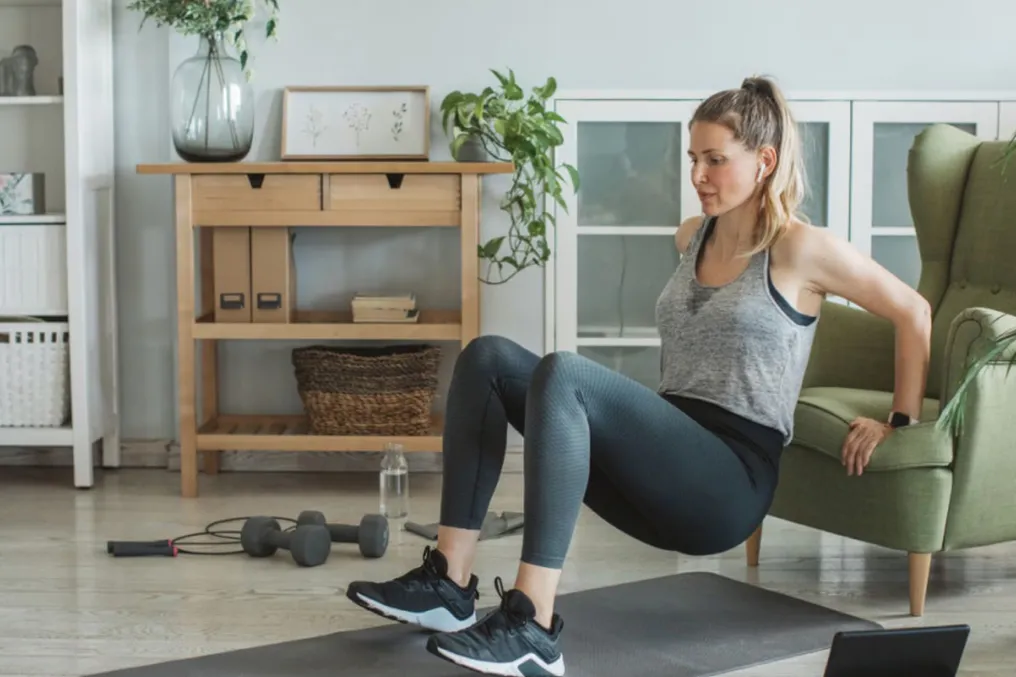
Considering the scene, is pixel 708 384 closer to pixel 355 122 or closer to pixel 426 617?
pixel 426 617

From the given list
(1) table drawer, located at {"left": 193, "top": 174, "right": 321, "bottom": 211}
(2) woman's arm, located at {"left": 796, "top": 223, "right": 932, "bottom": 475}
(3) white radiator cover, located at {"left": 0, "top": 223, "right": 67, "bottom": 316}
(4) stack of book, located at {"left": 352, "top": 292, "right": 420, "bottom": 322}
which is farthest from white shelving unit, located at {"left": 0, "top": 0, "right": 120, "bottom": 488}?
(2) woman's arm, located at {"left": 796, "top": 223, "right": 932, "bottom": 475}

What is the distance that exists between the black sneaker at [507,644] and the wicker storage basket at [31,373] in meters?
2.27

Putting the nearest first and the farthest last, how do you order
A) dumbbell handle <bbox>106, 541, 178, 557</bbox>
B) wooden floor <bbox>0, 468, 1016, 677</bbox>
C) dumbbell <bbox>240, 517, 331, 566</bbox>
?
wooden floor <bbox>0, 468, 1016, 677</bbox> → dumbbell <bbox>240, 517, 331, 566</bbox> → dumbbell handle <bbox>106, 541, 178, 557</bbox>

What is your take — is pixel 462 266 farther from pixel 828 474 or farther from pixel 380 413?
pixel 828 474

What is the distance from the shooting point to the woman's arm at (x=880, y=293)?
2.53m

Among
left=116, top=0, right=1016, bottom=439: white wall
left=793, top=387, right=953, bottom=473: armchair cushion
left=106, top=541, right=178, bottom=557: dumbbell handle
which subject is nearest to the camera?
left=793, top=387, right=953, bottom=473: armchair cushion

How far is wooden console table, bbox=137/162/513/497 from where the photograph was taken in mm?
3949

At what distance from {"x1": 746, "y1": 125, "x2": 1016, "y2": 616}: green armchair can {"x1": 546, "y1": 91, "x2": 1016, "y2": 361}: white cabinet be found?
80 centimetres

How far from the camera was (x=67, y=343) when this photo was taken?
419 cm

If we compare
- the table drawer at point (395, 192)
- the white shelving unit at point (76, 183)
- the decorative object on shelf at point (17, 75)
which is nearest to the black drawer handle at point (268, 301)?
the table drawer at point (395, 192)

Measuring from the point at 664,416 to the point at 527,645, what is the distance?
438 mm

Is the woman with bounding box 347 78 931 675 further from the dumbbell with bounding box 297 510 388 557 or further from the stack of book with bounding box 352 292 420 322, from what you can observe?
the stack of book with bounding box 352 292 420 322

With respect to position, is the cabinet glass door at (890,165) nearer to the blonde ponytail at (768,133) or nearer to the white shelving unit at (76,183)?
the blonde ponytail at (768,133)

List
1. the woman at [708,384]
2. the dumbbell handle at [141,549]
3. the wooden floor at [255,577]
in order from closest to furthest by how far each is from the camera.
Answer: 1. the woman at [708,384]
2. the wooden floor at [255,577]
3. the dumbbell handle at [141,549]
